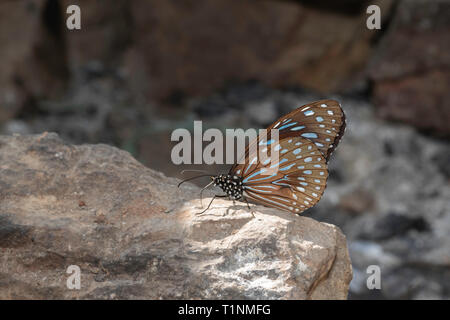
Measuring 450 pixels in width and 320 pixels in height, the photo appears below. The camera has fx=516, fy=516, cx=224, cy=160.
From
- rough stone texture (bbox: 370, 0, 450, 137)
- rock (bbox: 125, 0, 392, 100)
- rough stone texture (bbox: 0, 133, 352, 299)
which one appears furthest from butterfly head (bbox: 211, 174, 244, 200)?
rock (bbox: 125, 0, 392, 100)

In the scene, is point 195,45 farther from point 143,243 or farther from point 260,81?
point 143,243

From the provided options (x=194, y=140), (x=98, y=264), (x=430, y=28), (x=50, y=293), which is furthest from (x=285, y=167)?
(x=430, y=28)

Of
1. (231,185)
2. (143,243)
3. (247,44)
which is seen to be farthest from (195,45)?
(143,243)

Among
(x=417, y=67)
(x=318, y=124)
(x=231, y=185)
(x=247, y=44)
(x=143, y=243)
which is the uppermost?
(x=247, y=44)

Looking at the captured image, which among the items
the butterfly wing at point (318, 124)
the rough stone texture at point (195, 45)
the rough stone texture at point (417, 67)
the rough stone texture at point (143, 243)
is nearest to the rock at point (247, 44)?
the rough stone texture at point (195, 45)

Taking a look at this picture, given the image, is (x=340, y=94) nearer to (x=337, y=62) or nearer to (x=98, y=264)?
(x=337, y=62)

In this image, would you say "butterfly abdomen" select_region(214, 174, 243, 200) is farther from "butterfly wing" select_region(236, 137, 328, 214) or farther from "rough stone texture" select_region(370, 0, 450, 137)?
"rough stone texture" select_region(370, 0, 450, 137)
